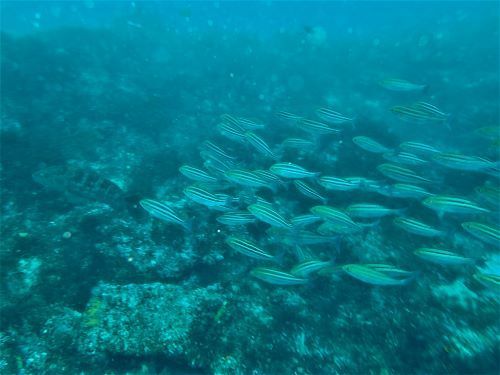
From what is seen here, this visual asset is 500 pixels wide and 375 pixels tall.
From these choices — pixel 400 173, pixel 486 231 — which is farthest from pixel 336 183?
pixel 486 231

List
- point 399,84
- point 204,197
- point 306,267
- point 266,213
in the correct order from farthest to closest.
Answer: point 399,84, point 204,197, point 266,213, point 306,267

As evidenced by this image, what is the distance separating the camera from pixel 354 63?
25375 millimetres

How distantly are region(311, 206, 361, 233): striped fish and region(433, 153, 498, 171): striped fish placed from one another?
8.24ft

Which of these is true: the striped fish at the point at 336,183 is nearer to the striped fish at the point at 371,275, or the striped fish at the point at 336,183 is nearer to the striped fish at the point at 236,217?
the striped fish at the point at 236,217

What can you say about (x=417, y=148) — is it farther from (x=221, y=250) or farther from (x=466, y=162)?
(x=221, y=250)

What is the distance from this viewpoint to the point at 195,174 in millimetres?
6590

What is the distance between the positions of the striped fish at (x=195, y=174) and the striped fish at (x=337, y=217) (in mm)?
2387

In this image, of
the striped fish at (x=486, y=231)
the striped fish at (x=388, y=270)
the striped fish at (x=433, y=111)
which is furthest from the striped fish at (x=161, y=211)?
the striped fish at (x=433, y=111)

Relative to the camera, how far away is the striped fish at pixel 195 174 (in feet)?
21.3

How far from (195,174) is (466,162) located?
5466 millimetres

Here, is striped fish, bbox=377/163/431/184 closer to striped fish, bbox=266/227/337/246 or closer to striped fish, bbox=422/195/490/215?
striped fish, bbox=422/195/490/215

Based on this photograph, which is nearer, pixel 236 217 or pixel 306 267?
pixel 306 267

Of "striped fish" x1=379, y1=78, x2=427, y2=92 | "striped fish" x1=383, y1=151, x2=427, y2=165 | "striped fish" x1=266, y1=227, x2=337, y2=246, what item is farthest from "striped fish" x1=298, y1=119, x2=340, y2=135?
"striped fish" x1=266, y1=227, x2=337, y2=246

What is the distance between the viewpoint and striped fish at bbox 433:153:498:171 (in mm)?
6075
